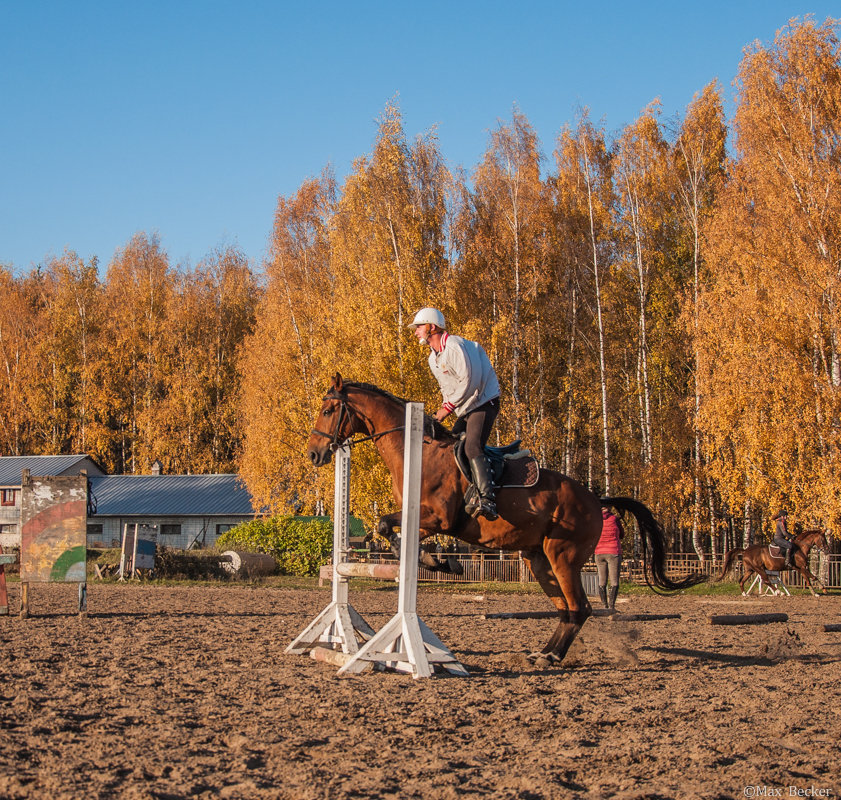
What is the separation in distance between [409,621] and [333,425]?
6.72ft

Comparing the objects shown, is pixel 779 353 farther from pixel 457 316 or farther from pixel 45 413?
pixel 45 413

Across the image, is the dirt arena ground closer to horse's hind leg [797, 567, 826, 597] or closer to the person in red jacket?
the person in red jacket

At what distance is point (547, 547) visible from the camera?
354 inches

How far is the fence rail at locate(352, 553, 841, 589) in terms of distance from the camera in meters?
27.2


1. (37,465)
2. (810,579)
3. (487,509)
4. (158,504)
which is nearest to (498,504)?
(487,509)

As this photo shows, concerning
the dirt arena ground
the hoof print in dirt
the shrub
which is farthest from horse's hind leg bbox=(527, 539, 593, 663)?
the shrub

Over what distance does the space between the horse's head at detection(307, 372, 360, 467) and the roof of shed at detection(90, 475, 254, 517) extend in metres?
33.4

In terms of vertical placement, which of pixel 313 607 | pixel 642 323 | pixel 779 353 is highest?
pixel 642 323

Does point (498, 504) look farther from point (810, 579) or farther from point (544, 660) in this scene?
point (810, 579)

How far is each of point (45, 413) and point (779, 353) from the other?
42250mm

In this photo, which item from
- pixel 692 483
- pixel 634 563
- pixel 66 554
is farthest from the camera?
pixel 692 483

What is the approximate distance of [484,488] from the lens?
8.04 m

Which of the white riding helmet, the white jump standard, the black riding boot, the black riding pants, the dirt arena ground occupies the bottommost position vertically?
the dirt arena ground

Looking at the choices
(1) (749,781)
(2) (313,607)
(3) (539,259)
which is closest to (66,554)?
(2) (313,607)
